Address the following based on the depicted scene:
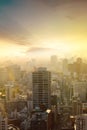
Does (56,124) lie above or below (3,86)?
below

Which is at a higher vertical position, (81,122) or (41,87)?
(41,87)

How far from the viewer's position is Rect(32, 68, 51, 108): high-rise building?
10.8 feet

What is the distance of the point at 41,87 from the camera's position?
348 centimetres

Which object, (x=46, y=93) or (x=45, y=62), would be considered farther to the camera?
(x=46, y=93)

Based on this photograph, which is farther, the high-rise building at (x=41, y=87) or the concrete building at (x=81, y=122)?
the high-rise building at (x=41, y=87)

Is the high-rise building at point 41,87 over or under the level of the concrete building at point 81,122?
over

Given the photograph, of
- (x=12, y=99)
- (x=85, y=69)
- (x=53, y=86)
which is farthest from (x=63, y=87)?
(x=12, y=99)

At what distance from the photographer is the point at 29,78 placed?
3.32 metres

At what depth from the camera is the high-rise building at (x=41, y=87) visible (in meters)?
3.30

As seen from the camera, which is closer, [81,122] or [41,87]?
[81,122]

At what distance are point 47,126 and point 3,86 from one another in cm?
68

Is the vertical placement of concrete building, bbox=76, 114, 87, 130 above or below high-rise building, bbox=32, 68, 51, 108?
below

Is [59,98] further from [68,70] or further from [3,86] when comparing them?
[3,86]

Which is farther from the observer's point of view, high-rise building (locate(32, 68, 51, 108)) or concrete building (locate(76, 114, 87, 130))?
high-rise building (locate(32, 68, 51, 108))
